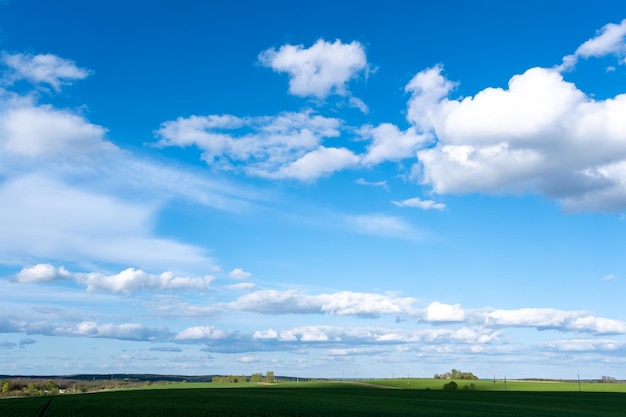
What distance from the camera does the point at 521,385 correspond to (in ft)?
638

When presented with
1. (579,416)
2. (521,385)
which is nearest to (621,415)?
(579,416)

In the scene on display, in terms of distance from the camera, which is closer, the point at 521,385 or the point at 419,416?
the point at 419,416

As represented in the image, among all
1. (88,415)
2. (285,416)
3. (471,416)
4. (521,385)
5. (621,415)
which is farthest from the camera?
(521,385)

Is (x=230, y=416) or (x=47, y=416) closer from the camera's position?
(x=230, y=416)

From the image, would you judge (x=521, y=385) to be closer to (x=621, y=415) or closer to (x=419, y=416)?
(x=621, y=415)

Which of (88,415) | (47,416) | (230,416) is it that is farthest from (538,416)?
(47,416)

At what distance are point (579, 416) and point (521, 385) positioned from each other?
142569 mm

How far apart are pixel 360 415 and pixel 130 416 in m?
20.0

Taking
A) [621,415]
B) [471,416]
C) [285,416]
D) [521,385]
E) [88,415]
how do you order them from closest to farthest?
[285,416] < [88,415] < [471,416] < [621,415] < [521,385]

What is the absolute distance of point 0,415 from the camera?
5978 centimetres

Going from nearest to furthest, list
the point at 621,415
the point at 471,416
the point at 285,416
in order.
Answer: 1. the point at 285,416
2. the point at 471,416
3. the point at 621,415

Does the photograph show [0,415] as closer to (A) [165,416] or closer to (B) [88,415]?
(B) [88,415]

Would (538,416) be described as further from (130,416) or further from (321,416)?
(130,416)

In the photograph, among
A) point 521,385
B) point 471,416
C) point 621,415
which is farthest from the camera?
point 521,385
